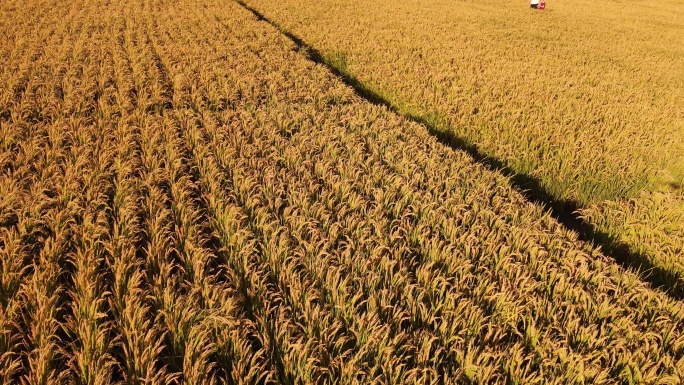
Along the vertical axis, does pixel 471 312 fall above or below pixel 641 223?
above

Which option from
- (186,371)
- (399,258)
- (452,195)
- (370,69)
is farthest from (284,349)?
(370,69)

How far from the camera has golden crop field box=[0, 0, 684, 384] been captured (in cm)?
217

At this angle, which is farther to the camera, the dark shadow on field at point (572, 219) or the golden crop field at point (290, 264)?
the dark shadow on field at point (572, 219)

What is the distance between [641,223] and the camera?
4051 mm

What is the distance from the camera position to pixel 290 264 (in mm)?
2742

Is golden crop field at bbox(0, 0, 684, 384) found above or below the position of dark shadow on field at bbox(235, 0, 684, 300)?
above

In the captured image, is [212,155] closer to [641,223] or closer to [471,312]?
[471,312]

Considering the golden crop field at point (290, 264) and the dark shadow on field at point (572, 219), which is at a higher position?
the golden crop field at point (290, 264)

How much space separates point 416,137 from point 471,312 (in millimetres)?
3085

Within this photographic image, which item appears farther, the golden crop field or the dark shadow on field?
the dark shadow on field

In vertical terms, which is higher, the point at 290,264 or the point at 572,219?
the point at 290,264

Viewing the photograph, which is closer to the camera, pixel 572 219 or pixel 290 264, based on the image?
pixel 290 264

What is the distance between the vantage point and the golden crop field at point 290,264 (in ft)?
7.11

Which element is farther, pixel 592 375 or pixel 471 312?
pixel 471 312
